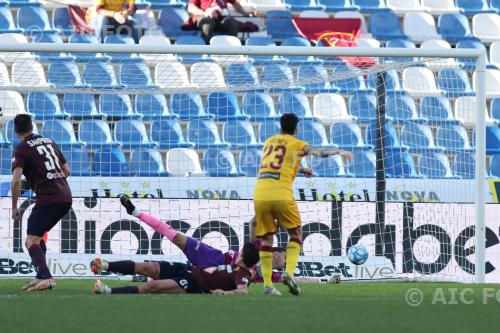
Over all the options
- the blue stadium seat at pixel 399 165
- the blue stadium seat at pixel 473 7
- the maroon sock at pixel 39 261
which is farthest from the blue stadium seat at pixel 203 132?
the blue stadium seat at pixel 473 7

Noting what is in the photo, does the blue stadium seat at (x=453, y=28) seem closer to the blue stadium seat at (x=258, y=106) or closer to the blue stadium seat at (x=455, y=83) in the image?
the blue stadium seat at (x=455, y=83)

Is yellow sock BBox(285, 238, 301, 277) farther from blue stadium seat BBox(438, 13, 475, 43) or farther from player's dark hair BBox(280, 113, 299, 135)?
blue stadium seat BBox(438, 13, 475, 43)

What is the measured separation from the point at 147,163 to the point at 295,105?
8.24 ft

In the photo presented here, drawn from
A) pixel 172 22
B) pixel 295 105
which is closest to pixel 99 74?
pixel 172 22

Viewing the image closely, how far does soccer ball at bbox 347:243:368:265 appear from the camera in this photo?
1370cm

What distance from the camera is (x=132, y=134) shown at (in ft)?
52.5

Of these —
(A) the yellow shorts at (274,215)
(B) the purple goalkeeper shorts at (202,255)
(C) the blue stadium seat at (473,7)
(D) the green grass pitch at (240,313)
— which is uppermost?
(C) the blue stadium seat at (473,7)

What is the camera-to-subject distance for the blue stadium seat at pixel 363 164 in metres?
16.0

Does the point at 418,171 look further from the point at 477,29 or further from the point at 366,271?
the point at 477,29

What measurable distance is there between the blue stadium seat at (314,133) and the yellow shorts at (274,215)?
5599 mm

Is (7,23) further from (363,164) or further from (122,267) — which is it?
(122,267)

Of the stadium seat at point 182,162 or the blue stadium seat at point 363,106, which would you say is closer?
the stadium seat at point 182,162

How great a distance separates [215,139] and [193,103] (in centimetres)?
69

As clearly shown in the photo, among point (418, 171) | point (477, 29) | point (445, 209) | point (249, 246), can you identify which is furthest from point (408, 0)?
point (249, 246)
